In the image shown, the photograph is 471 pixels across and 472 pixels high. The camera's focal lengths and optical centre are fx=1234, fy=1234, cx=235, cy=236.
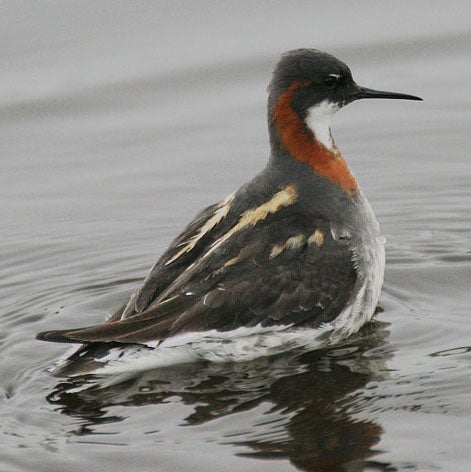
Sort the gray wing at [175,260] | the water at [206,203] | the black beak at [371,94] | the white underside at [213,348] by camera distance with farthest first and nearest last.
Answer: the black beak at [371,94]
the gray wing at [175,260]
the white underside at [213,348]
the water at [206,203]

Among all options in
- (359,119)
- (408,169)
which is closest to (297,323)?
(408,169)

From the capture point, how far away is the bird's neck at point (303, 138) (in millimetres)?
9211

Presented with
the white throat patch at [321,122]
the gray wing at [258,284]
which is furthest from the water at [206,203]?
the white throat patch at [321,122]

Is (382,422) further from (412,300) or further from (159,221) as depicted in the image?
(159,221)

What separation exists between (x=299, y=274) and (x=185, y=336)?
3.09 feet

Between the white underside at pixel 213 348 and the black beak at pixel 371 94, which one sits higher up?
the black beak at pixel 371 94

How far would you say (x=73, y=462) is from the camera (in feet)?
23.8

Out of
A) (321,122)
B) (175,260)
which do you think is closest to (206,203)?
(321,122)

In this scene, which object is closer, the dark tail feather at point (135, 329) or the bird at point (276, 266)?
the dark tail feather at point (135, 329)

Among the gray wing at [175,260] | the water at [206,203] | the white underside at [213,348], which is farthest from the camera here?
the gray wing at [175,260]

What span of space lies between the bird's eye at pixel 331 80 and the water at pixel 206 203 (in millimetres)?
1611

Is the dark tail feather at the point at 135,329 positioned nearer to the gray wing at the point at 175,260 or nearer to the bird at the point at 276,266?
the bird at the point at 276,266

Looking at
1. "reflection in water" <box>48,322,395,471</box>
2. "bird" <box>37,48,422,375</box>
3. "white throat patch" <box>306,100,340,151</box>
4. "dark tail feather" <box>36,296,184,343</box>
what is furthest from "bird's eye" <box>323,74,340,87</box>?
"dark tail feather" <box>36,296,184,343</box>

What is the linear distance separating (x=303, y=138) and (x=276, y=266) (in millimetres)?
1199
